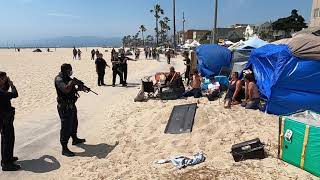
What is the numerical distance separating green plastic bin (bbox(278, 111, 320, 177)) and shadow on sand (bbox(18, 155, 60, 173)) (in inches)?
157

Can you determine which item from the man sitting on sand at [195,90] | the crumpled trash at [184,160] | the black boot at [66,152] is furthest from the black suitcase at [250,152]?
the man sitting on sand at [195,90]

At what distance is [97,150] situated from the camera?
7641mm

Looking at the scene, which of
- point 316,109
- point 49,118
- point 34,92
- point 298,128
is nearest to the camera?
point 298,128

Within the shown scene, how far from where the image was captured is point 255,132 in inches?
296

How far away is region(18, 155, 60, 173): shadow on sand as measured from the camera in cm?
670

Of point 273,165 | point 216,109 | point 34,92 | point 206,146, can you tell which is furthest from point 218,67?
point 273,165

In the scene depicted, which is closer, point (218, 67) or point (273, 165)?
point (273, 165)

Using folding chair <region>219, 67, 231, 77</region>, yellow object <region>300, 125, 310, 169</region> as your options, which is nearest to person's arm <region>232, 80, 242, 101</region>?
yellow object <region>300, 125, 310, 169</region>

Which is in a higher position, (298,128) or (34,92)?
(298,128)

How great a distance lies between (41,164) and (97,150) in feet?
3.81

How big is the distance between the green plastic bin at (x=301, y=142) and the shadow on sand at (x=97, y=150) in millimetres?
3339

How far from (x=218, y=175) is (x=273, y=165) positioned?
98 centimetres

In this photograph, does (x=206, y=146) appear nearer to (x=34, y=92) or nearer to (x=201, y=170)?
(x=201, y=170)

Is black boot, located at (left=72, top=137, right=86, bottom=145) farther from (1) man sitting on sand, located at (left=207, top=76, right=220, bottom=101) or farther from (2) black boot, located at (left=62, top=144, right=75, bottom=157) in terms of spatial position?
(1) man sitting on sand, located at (left=207, top=76, right=220, bottom=101)
